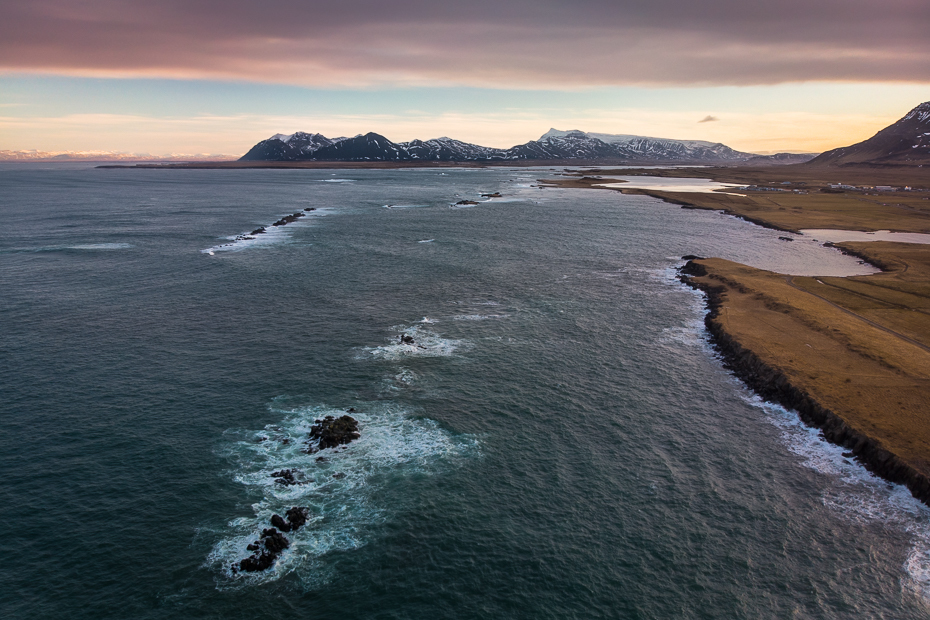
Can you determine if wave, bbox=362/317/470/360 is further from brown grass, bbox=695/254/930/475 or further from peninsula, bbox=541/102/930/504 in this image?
brown grass, bbox=695/254/930/475

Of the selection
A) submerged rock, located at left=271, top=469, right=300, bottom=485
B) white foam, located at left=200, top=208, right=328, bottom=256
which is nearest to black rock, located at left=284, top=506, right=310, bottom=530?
submerged rock, located at left=271, top=469, right=300, bottom=485

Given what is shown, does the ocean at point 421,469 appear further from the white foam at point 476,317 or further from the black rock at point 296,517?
the black rock at point 296,517

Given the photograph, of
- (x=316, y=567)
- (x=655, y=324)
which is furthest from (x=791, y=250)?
(x=316, y=567)

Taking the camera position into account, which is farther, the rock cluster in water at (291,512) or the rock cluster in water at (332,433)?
the rock cluster in water at (332,433)

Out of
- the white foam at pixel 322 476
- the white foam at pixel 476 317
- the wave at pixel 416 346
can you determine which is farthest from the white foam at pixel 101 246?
the white foam at pixel 322 476

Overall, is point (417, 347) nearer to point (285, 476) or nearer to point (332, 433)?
point (332, 433)

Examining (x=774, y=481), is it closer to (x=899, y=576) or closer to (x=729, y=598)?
(x=899, y=576)
